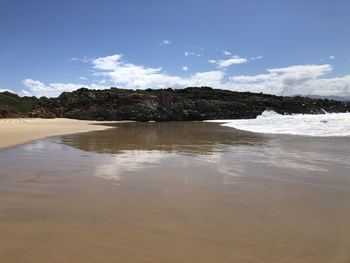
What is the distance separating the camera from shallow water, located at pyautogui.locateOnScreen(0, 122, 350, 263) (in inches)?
125

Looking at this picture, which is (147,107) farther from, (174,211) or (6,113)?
(174,211)

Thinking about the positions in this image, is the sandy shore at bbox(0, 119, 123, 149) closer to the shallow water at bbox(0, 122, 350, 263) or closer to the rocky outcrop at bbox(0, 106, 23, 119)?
the shallow water at bbox(0, 122, 350, 263)

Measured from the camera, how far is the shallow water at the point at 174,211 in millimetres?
3164

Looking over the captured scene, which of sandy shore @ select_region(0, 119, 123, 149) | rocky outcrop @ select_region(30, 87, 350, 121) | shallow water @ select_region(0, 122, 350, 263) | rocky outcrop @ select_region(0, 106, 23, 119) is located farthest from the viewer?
rocky outcrop @ select_region(30, 87, 350, 121)

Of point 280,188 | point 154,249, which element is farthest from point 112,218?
point 280,188

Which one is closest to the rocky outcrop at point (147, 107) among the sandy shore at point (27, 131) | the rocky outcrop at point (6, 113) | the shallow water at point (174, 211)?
the rocky outcrop at point (6, 113)

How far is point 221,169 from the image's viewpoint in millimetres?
7258

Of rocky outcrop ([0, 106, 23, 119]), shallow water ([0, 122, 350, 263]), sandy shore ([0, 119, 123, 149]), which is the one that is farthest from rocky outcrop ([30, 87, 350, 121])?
shallow water ([0, 122, 350, 263])

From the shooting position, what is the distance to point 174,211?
172 inches

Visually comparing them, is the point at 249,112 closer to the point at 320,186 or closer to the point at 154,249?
the point at 320,186

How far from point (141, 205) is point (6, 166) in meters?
4.23

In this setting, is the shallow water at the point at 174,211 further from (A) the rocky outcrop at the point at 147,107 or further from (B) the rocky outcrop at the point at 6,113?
(A) the rocky outcrop at the point at 147,107

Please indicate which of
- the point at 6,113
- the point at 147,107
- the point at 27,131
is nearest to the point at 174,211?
the point at 27,131

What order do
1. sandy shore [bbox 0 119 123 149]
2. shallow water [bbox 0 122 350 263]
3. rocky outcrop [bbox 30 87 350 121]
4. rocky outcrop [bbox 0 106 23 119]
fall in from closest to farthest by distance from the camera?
shallow water [bbox 0 122 350 263]
sandy shore [bbox 0 119 123 149]
rocky outcrop [bbox 0 106 23 119]
rocky outcrop [bbox 30 87 350 121]
